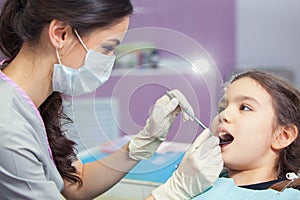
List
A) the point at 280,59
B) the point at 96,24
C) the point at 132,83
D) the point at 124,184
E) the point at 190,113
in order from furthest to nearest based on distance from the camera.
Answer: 1. the point at 280,59
2. the point at 124,184
3. the point at 132,83
4. the point at 190,113
5. the point at 96,24

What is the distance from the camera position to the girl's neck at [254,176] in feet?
4.02

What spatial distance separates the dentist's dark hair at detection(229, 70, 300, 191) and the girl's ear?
0.01 meters

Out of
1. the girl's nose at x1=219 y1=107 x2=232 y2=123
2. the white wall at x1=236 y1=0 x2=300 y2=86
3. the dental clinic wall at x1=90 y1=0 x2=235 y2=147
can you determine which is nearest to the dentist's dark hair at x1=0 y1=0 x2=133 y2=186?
the dental clinic wall at x1=90 y1=0 x2=235 y2=147

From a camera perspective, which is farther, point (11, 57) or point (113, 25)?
point (11, 57)

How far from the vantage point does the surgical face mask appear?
105 cm

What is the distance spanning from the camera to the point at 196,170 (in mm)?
1055

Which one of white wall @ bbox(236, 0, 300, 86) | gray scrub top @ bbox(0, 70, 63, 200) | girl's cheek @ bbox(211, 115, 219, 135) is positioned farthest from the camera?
white wall @ bbox(236, 0, 300, 86)

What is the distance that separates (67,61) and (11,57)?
0.21 meters

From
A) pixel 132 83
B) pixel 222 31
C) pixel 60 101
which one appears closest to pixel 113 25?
pixel 132 83

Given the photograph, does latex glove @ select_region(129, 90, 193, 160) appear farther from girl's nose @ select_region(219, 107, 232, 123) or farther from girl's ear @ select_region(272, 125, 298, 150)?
girl's ear @ select_region(272, 125, 298, 150)

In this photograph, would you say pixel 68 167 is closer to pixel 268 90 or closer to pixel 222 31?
pixel 268 90

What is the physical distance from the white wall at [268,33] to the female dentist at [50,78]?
6.42 feet

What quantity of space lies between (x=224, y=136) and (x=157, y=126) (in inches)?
7.8

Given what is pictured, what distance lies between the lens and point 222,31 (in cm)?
A: 303
